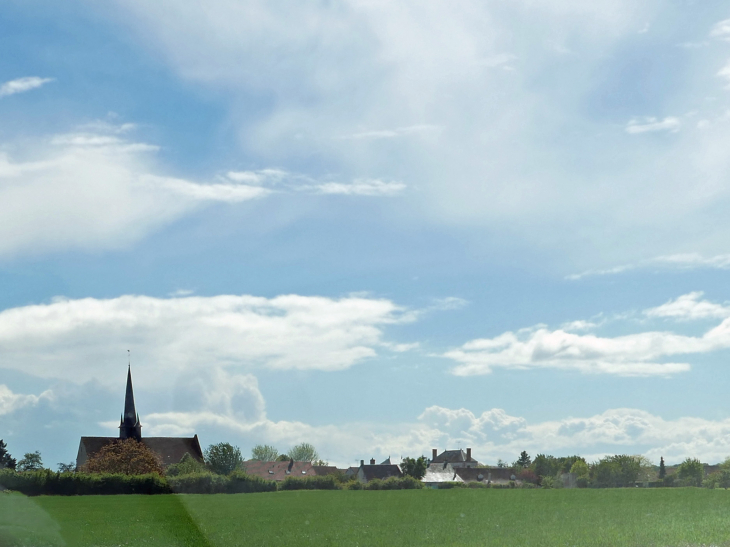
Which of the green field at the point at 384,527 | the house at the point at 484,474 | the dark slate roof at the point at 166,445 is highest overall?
the dark slate roof at the point at 166,445

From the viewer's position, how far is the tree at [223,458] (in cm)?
8412

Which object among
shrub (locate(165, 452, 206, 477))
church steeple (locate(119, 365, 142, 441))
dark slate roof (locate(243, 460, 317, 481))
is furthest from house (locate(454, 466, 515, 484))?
shrub (locate(165, 452, 206, 477))

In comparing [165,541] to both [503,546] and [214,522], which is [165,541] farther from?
[503,546]

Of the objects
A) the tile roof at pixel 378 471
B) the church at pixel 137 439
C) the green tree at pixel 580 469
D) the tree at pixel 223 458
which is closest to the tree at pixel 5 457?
the church at pixel 137 439

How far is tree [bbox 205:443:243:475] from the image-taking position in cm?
8412

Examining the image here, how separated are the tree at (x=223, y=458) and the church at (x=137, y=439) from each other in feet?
38.0

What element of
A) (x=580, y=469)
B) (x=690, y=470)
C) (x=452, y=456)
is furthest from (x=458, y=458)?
(x=690, y=470)

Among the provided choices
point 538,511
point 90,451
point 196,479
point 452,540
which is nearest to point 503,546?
point 452,540

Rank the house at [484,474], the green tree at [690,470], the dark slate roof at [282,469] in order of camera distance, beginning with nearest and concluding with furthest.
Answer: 1. the green tree at [690,470]
2. the dark slate roof at [282,469]
3. the house at [484,474]

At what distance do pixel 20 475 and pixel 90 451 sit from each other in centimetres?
4806

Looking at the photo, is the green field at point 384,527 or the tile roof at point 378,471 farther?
the tile roof at point 378,471

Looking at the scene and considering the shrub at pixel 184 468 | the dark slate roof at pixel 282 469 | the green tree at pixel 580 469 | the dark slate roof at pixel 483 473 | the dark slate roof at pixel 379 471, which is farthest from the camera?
the dark slate roof at pixel 483 473

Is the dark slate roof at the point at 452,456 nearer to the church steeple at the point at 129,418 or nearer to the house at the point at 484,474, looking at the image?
the house at the point at 484,474

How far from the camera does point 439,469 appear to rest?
428 feet
